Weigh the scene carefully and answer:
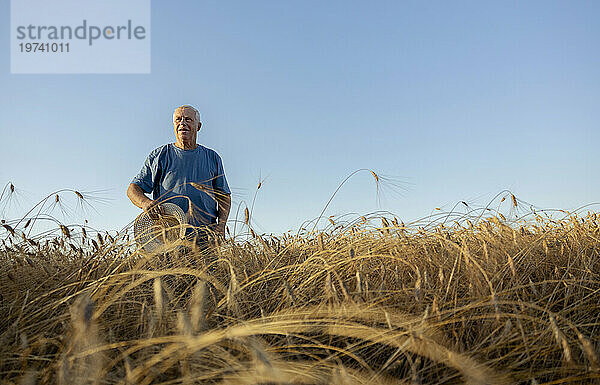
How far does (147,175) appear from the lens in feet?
10.6

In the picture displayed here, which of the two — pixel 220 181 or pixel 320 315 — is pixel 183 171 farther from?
pixel 320 315

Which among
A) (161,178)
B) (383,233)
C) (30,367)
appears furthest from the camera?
(161,178)

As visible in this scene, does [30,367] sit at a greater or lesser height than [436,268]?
lesser

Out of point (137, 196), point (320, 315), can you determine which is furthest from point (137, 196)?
point (320, 315)

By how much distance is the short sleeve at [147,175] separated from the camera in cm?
320

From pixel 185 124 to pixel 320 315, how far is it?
2.15 meters

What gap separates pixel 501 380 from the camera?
117cm

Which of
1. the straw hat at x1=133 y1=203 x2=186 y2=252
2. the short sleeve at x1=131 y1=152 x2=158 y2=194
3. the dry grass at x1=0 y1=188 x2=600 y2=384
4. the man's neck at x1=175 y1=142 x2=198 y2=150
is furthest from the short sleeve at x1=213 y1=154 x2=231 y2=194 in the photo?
the dry grass at x1=0 y1=188 x2=600 y2=384

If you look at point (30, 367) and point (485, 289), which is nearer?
point (30, 367)

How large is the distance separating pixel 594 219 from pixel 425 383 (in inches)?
110

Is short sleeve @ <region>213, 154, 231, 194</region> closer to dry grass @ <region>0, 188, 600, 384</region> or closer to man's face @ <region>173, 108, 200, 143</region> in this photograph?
man's face @ <region>173, 108, 200, 143</region>

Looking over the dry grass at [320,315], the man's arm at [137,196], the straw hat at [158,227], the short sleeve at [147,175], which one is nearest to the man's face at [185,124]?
the short sleeve at [147,175]

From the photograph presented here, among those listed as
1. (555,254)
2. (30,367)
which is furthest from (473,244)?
(30,367)

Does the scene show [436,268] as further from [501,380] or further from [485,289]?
[501,380]
